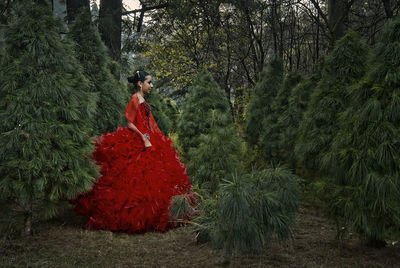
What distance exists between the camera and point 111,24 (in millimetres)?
8477

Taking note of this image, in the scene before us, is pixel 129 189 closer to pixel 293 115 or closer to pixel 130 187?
pixel 130 187

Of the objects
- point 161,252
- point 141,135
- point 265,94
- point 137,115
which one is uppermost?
point 265,94

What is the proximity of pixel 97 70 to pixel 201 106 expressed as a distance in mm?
2671

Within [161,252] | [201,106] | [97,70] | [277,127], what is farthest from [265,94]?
[161,252]

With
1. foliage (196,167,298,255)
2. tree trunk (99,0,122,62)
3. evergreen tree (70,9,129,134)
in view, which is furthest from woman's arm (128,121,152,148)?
tree trunk (99,0,122,62)

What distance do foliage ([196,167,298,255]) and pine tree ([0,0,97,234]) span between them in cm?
203

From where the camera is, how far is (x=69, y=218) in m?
5.21

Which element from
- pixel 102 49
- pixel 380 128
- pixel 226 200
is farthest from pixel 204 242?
pixel 102 49

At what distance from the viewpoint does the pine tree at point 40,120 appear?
12.4ft

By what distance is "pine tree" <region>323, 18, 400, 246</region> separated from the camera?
3.17 metres

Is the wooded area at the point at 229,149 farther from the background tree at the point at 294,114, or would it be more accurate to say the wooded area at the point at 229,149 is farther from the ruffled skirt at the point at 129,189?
the background tree at the point at 294,114

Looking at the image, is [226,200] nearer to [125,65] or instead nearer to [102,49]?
[102,49]

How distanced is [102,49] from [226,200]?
4.96m

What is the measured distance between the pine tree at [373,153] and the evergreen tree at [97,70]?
460 centimetres
